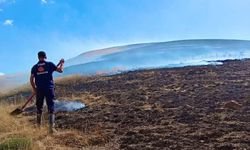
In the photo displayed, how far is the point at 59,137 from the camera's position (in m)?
9.94

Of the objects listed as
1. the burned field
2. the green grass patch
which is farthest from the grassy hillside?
the green grass patch

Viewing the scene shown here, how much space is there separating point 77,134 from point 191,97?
244 inches

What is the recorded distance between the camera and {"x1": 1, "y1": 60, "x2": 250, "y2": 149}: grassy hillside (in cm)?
927

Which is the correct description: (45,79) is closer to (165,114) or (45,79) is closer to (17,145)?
(17,145)

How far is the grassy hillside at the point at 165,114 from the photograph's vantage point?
927 cm

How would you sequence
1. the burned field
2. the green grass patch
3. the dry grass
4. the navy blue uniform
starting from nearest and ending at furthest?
the green grass patch
the dry grass
the burned field
the navy blue uniform

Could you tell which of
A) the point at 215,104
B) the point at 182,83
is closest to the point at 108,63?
the point at 182,83

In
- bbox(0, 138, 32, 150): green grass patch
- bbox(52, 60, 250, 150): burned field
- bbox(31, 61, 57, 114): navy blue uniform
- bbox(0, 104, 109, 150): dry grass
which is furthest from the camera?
bbox(31, 61, 57, 114): navy blue uniform

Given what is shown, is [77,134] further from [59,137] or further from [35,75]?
[35,75]

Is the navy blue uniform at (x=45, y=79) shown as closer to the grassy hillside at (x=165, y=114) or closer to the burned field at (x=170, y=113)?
the grassy hillside at (x=165, y=114)

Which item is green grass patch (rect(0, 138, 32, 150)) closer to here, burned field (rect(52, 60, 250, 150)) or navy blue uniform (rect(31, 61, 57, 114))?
burned field (rect(52, 60, 250, 150))

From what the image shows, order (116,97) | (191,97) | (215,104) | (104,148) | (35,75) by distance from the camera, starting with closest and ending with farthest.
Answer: (104,148) → (35,75) → (215,104) → (191,97) → (116,97)

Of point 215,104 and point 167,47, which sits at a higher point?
point 167,47

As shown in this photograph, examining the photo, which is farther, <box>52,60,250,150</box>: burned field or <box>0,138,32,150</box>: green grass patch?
<box>52,60,250,150</box>: burned field
